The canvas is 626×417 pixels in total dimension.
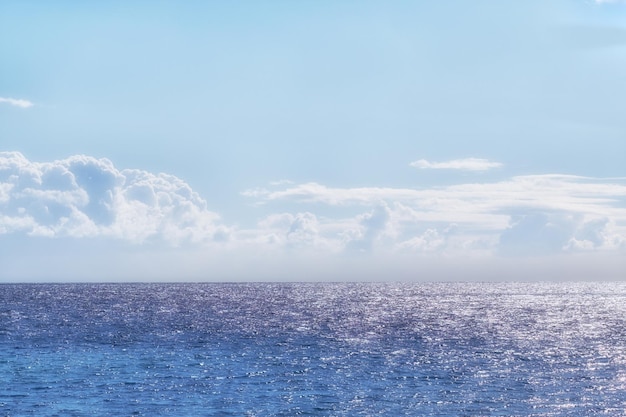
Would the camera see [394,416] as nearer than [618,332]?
Yes

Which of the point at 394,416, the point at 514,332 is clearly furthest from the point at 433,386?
the point at 514,332

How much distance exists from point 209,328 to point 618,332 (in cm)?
6283

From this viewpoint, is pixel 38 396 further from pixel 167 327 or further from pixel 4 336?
pixel 167 327

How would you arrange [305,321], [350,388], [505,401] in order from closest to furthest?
[505,401] → [350,388] → [305,321]

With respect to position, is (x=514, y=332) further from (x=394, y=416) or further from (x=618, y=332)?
(x=394, y=416)

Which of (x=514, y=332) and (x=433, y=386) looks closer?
(x=433, y=386)

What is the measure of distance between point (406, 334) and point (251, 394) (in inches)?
1873

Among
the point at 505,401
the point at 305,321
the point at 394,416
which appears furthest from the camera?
the point at 305,321

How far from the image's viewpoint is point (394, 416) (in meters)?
49.1

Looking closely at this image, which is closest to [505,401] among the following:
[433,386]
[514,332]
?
[433,386]

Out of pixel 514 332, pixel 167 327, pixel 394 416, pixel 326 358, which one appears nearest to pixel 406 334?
pixel 514 332

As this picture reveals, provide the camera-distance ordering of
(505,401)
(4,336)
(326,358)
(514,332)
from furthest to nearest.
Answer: (514,332)
(4,336)
(326,358)
(505,401)

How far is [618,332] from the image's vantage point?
348 feet

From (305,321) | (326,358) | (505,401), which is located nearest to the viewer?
(505,401)
